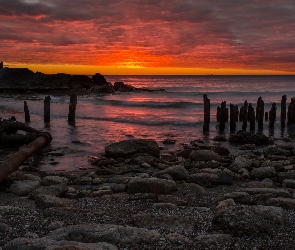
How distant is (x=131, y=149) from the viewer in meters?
13.5

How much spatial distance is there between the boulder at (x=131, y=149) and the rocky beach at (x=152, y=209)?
1087 millimetres

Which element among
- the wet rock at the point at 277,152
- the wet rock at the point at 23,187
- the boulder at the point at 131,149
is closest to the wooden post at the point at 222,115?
the wet rock at the point at 277,152

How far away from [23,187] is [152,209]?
10.8ft

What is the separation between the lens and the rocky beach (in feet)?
16.3

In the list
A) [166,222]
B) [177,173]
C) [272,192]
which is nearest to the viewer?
[166,222]

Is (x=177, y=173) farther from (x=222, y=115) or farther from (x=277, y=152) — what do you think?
(x=222, y=115)

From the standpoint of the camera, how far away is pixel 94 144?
54.9ft

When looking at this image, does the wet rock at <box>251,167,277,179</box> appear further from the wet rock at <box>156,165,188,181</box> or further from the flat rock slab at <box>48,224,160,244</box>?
the flat rock slab at <box>48,224,160,244</box>

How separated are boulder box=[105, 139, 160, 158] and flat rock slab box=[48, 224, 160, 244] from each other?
26.3ft

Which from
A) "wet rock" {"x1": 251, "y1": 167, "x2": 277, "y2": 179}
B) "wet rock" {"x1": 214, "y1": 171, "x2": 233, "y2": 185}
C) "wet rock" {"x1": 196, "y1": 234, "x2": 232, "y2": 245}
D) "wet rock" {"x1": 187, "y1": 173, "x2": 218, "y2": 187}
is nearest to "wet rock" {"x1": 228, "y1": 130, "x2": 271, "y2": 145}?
"wet rock" {"x1": 251, "y1": 167, "x2": 277, "y2": 179}

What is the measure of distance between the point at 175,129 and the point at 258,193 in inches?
595

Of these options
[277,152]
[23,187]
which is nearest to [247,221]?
[23,187]

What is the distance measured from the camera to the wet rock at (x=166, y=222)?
17.9 feet

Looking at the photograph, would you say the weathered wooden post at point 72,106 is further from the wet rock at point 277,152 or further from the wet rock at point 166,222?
the wet rock at point 166,222
